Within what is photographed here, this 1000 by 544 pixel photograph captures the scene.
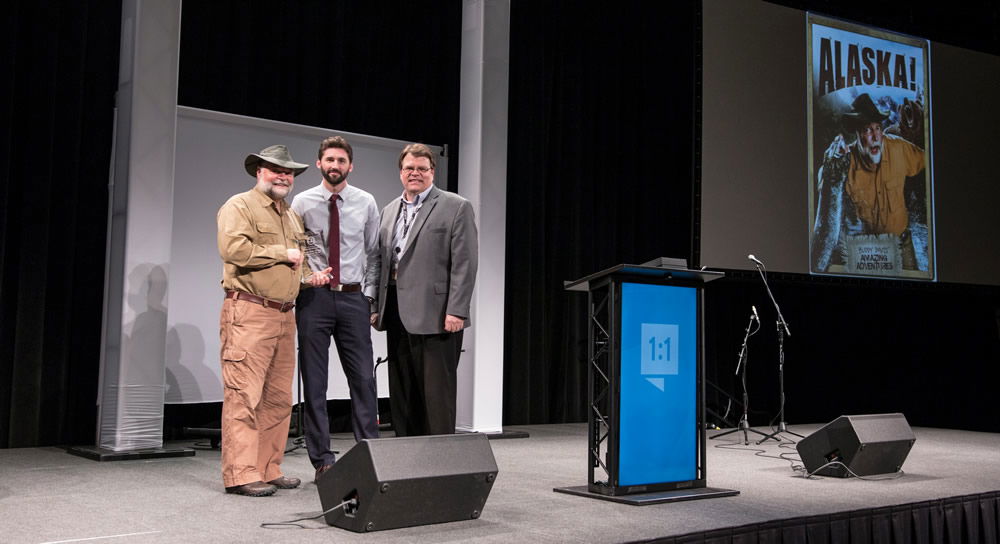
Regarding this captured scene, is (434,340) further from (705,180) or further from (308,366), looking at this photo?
(705,180)

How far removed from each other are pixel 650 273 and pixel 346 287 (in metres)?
1.25

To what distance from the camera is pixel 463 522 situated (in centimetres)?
310

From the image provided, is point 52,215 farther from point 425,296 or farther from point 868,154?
point 868,154

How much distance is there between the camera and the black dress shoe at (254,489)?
3.56 meters

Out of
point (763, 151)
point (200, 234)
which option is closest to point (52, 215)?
point (200, 234)

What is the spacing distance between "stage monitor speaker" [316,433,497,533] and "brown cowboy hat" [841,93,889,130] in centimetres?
533

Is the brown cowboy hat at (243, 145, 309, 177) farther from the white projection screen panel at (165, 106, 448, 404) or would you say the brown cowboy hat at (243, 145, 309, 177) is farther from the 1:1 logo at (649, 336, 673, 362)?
the white projection screen panel at (165, 106, 448, 404)

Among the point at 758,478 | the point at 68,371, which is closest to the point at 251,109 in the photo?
the point at 68,371

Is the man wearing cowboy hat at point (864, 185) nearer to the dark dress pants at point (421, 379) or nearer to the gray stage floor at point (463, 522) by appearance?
the gray stage floor at point (463, 522)

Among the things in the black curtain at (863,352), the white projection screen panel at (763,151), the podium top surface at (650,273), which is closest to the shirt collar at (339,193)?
the podium top surface at (650,273)

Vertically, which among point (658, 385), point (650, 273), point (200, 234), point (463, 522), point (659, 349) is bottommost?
point (463, 522)

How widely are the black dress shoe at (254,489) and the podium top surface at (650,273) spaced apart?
4.62 feet

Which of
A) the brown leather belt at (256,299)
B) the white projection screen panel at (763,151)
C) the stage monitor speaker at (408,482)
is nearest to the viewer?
the stage monitor speaker at (408,482)

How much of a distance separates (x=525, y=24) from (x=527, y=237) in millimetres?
1704
